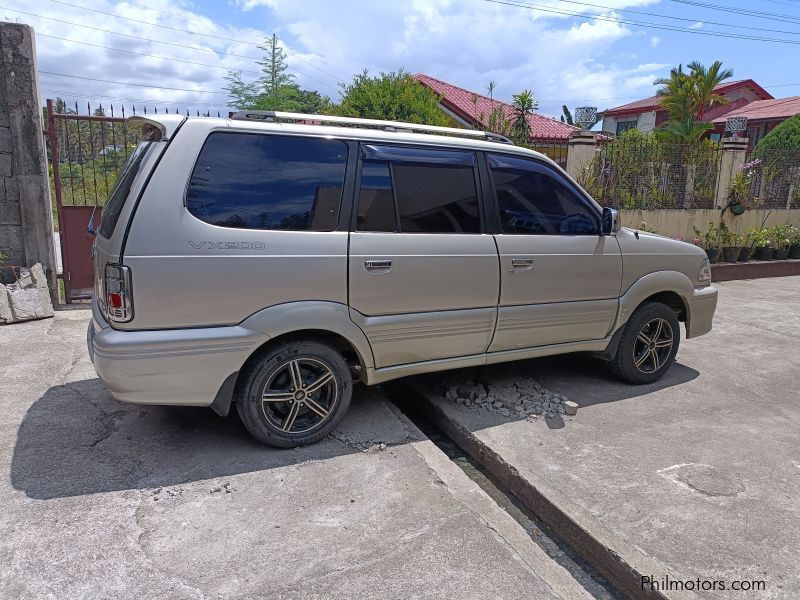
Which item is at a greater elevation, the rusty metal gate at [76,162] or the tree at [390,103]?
the tree at [390,103]

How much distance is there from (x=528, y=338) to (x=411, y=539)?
79.7 inches

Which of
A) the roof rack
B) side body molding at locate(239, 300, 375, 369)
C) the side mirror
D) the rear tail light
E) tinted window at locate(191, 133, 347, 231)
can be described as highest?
the roof rack

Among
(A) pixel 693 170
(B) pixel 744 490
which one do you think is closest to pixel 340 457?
(B) pixel 744 490

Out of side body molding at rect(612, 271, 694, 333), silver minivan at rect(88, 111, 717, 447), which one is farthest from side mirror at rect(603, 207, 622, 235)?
side body molding at rect(612, 271, 694, 333)

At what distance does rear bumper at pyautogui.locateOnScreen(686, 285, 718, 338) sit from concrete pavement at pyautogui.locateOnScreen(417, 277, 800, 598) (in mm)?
452

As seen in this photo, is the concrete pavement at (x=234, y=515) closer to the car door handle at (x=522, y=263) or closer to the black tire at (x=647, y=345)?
the car door handle at (x=522, y=263)

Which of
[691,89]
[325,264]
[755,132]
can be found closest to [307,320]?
[325,264]

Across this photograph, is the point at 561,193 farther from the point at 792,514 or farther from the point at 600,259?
the point at 792,514

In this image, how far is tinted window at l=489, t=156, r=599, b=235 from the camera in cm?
436

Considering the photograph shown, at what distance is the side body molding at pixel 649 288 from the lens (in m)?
4.89

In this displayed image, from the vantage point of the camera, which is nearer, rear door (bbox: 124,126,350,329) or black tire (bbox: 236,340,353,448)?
rear door (bbox: 124,126,350,329)

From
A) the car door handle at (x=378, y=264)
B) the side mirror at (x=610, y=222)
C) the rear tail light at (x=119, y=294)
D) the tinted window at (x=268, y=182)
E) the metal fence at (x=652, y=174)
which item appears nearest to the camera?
the rear tail light at (x=119, y=294)

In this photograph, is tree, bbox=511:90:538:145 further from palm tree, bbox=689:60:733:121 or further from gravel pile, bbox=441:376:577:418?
palm tree, bbox=689:60:733:121

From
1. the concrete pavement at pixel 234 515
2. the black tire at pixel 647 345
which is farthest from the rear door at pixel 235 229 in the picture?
the black tire at pixel 647 345
